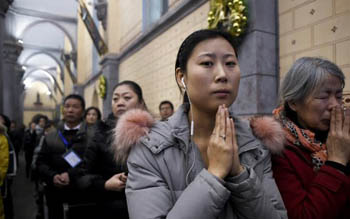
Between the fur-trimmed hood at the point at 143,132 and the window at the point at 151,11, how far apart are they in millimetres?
5750

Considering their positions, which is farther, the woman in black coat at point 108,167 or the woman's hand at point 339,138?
the woman in black coat at point 108,167

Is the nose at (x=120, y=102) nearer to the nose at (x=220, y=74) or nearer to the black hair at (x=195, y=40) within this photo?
the black hair at (x=195, y=40)

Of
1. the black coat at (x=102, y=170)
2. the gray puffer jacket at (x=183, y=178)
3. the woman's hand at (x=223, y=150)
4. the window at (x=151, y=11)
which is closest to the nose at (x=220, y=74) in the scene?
the woman's hand at (x=223, y=150)

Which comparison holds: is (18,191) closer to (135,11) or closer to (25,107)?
(135,11)

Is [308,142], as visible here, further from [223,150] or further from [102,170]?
[102,170]

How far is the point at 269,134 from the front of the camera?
1241 mm

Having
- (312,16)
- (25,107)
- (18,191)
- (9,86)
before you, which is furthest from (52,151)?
(25,107)

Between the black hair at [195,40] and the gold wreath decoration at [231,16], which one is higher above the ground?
the gold wreath decoration at [231,16]

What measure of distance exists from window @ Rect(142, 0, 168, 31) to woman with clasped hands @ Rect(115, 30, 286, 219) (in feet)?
18.9

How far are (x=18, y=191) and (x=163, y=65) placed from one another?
4399mm

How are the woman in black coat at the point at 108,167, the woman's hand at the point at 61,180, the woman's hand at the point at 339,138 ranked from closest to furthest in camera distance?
the woman's hand at the point at 339,138 < the woman in black coat at the point at 108,167 < the woman's hand at the point at 61,180

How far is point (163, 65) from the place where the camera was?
19.4ft

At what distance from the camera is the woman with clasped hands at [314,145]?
3.85 ft

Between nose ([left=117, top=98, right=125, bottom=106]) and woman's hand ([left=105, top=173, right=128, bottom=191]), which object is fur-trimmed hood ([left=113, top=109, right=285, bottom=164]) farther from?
nose ([left=117, top=98, right=125, bottom=106])
